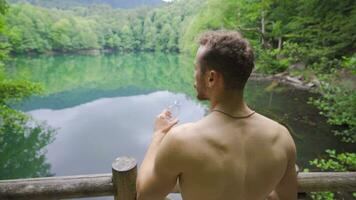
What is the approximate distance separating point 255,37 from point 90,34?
55.3 metres

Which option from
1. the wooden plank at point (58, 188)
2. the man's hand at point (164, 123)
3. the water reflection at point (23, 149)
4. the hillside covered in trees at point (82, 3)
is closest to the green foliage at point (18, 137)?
the water reflection at point (23, 149)

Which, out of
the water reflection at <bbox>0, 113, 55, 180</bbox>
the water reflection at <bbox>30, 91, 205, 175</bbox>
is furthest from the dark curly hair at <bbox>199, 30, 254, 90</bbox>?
the water reflection at <bbox>30, 91, 205, 175</bbox>

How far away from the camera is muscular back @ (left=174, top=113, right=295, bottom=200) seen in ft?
3.69

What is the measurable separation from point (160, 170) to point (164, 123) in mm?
312

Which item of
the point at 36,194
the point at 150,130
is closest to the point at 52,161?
the point at 150,130

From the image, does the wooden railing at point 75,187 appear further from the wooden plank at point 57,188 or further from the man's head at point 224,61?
the man's head at point 224,61

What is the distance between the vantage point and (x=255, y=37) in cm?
1481

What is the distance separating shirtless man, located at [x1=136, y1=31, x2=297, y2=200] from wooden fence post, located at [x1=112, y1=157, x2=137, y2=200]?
40 centimetres

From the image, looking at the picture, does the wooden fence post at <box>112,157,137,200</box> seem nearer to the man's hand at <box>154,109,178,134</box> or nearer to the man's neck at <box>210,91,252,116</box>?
the man's hand at <box>154,109,178,134</box>

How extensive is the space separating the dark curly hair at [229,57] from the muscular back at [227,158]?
0.16 metres

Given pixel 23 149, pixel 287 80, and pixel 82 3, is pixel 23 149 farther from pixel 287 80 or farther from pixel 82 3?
pixel 82 3

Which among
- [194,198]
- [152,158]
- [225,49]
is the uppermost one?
[225,49]

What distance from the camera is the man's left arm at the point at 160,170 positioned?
1142mm

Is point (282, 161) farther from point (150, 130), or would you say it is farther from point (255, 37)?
point (255, 37)
